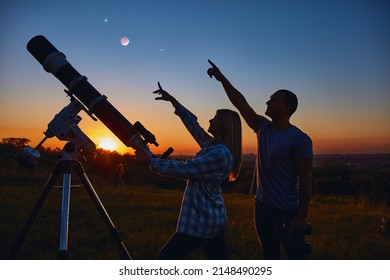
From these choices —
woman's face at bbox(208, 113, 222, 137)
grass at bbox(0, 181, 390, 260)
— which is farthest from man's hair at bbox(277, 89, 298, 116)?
grass at bbox(0, 181, 390, 260)

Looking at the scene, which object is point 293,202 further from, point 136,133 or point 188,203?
point 136,133

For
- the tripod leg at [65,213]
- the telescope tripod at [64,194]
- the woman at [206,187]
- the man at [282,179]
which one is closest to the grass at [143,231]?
the telescope tripod at [64,194]

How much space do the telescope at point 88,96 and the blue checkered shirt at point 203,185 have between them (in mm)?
588

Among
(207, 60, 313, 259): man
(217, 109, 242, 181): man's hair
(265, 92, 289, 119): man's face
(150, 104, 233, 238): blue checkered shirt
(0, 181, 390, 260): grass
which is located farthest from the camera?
(0, 181, 390, 260): grass

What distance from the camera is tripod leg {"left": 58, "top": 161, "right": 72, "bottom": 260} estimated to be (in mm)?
3240

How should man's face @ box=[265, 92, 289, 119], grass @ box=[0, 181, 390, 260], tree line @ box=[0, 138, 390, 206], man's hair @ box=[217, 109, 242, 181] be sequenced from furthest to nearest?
1. tree line @ box=[0, 138, 390, 206]
2. grass @ box=[0, 181, 390, 260]
3. man's face @ box=[265, 92, 289, 119]
4. man's hair @ box=[217, 109, 242, 181]

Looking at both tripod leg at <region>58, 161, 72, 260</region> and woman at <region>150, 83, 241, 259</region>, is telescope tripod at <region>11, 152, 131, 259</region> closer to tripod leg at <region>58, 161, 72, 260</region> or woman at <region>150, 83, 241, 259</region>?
tripod leg at <region>58, 161, 72, 260</region>

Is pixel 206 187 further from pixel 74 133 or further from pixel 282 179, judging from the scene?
pixel 74 133

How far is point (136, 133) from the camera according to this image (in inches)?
137

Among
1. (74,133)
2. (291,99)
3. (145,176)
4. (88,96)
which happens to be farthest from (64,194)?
(145,176)

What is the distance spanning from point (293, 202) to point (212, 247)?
884mm

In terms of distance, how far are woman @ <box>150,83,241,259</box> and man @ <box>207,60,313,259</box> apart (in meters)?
0.43

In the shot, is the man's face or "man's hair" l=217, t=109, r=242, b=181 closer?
"man's hair" l=217, t=109, r=242, b=181

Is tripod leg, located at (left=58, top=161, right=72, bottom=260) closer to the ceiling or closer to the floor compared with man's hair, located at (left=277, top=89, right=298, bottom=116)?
closer to the floor
